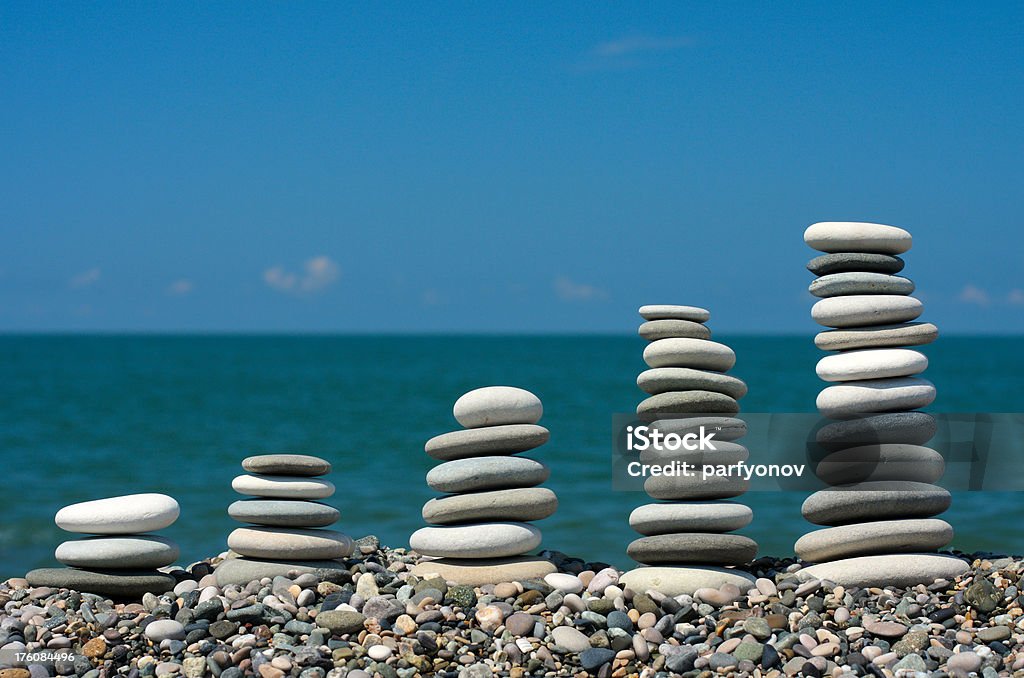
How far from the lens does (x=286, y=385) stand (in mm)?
46906

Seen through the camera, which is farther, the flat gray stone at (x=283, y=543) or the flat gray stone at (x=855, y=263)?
the flat gray stone at (x=855, y=263)

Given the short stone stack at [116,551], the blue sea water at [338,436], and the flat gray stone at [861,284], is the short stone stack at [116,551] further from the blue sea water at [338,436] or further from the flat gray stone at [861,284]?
the flat gray stone at [861,284]

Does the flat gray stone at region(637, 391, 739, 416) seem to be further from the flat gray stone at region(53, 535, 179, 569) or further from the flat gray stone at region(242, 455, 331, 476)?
the flat gray stone at region(53, 535, 179, 569)

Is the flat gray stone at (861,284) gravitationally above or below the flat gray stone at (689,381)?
above

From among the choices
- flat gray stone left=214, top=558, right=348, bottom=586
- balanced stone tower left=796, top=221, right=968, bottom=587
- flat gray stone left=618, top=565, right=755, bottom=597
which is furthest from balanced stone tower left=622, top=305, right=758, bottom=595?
flat gray stone left=214, top=558, right=348, bottom=586

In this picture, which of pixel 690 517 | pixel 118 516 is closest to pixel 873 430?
pixel 690 517

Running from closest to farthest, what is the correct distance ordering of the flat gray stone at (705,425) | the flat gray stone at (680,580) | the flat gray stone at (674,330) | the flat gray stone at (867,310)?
the flat gray stone at (680,580) < the flat gray stone at (705,425) < the flat gray stone at (867,310) < the flat gray stone at (674,330)

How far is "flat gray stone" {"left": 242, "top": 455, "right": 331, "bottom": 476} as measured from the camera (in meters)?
7.45

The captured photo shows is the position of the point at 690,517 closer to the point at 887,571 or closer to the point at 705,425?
the point at 705,425

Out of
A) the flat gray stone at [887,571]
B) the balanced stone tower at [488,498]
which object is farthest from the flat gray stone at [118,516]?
the flat gray stone at [887,571]

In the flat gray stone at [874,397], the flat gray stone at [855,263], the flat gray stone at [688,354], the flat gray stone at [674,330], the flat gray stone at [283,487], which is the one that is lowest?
the flat gray stone at [283,487]

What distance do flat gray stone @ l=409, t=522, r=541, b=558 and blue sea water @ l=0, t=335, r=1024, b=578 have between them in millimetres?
1831

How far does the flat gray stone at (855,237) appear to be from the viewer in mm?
7641

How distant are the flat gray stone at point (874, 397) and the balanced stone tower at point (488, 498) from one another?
205 cm
